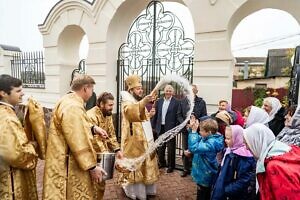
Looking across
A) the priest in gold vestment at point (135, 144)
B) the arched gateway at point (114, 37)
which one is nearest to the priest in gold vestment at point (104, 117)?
the priest in gold vestment at point (135, 144)

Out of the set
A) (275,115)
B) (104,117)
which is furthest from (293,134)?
(104,117)

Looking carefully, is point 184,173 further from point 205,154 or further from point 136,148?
point 205,154

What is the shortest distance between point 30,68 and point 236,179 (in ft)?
31.0

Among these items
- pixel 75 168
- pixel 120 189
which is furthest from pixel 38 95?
pixel 75 168

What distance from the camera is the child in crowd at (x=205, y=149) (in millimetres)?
3420

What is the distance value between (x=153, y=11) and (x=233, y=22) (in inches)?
77.2

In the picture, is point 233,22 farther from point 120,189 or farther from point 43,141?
point 43,141

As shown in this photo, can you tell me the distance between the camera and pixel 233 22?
5.66 meters

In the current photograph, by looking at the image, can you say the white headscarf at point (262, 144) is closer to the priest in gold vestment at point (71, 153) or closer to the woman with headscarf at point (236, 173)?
the woman with headscarf at point (236, 173)

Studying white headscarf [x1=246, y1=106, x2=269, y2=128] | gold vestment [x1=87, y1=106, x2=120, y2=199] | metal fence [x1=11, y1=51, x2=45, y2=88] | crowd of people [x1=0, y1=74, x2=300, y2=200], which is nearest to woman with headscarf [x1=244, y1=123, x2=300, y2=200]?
crowd of people [x1=0, y1=74, x2=300, y2=200]

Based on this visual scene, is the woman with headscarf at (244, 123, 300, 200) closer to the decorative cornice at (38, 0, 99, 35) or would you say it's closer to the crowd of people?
the crowd of people

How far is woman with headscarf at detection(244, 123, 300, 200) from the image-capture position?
184cm

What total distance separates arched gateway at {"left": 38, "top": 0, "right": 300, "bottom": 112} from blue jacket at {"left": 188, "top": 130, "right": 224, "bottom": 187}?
7.54 ft

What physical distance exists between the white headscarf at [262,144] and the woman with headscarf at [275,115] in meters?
2.14
